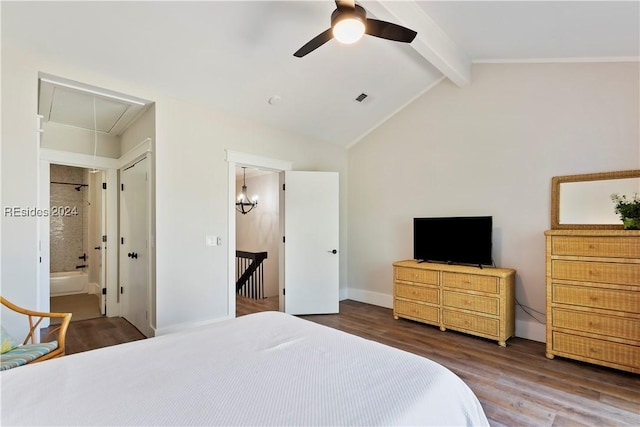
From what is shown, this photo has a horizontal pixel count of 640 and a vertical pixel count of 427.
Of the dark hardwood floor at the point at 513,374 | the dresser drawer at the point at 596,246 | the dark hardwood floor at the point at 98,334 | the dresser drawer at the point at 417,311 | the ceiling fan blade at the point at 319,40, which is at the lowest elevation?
the dark hardwood floor at the point at 98,334

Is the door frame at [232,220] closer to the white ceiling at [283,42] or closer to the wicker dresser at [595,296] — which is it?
the white ceiling at [283,42]

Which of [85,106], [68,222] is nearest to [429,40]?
[85,106]

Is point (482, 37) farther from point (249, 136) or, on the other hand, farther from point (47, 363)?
point (47, 363)

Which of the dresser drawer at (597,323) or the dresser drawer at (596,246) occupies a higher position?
the dresser drawer at (596,246)

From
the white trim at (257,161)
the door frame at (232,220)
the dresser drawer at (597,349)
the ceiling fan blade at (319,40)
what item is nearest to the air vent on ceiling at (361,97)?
the white trim at (257,161)

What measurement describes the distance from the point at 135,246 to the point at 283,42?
296 centimetres

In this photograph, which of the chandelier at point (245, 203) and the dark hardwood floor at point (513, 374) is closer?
the dark hardwood floor at point (513, 374)

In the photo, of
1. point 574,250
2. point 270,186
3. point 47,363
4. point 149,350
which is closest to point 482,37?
point 574,250

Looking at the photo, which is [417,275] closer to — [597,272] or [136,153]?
[597,272]

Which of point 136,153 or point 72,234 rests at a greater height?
point 136,153

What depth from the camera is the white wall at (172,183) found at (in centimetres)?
255

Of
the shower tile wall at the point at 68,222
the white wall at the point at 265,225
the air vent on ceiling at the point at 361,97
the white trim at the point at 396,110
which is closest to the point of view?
the air vent on ceiling at the point at 361,97

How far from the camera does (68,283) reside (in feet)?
19.3

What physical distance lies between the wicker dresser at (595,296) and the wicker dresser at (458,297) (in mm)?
444
